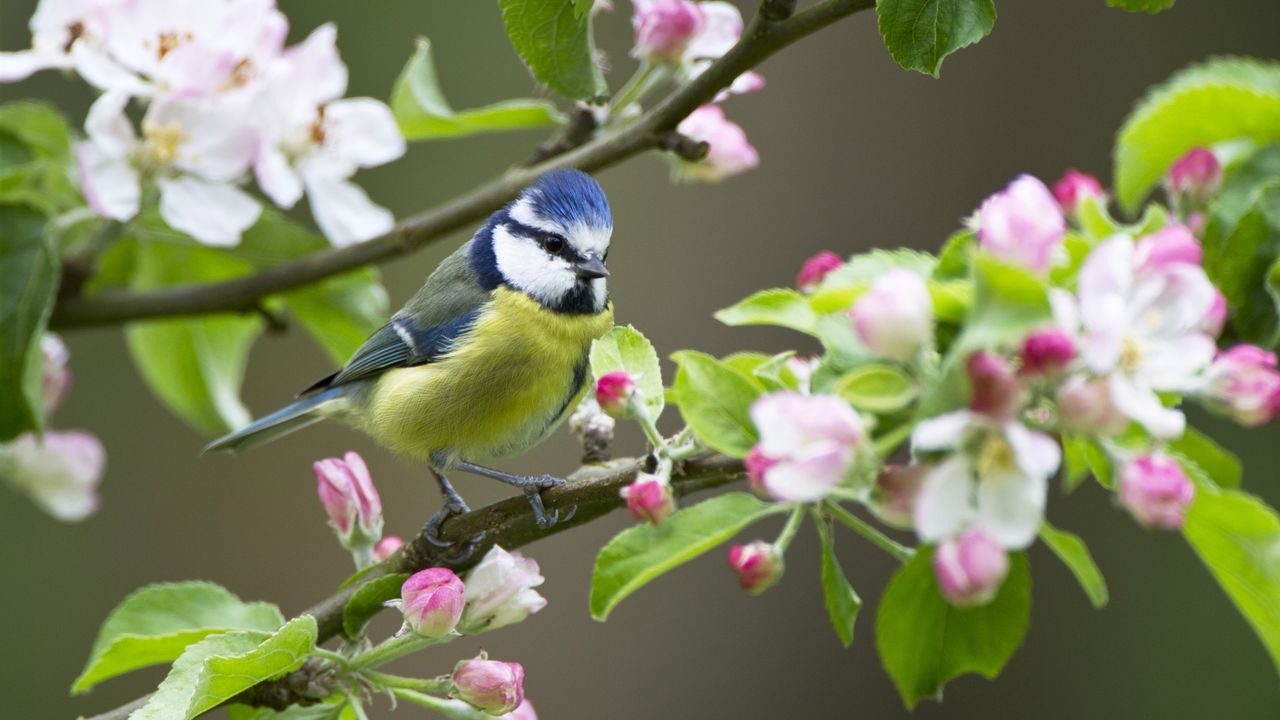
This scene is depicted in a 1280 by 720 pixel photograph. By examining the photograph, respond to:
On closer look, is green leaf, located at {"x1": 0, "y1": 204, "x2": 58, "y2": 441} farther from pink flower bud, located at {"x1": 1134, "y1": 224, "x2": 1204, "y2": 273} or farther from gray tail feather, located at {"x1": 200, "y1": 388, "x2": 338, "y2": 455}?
pink flower bud, located at {"x1": 1134, "y1": 224, "x2": 1204, "y2": 273}

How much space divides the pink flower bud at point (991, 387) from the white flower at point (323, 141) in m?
1.08

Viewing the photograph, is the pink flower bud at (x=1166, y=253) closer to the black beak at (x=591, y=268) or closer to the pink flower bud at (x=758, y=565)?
the pink flower bud at (x=758, y=565)

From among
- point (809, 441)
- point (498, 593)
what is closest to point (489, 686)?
point (498, 593)

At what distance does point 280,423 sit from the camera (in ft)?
6.47

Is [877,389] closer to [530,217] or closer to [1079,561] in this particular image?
[1079,561]

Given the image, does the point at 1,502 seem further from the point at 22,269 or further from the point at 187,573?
the point at 22,269

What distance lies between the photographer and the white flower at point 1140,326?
78 cm

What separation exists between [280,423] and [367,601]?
0.85 meters

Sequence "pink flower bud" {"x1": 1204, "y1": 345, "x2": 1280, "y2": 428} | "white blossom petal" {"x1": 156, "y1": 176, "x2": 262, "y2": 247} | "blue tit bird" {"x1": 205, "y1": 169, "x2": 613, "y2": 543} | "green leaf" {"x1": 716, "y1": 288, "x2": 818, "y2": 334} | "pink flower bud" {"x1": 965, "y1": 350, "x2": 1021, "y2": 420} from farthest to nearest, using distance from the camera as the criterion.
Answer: "blue tit bird" {"x1": 205, "y1": 169, "x2": 613, "y2": 543} < "white blossom petal" {"x1": 156, "y1": 176, "x2": 262, "y2": 247} < "green leaf" {"x1": 716, "y1": 288, "x2": 818, "y2": 334} < "pink flower bud" {"x1": 1204, "y1": 345, "x2": 1280, "y2": 428} < "pink flower bud" {"x1": 965, "y1": 350, "x2": 1021, "y2": 420}

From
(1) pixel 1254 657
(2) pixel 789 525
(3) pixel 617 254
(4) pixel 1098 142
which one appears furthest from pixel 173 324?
(1) pixel 1254 657

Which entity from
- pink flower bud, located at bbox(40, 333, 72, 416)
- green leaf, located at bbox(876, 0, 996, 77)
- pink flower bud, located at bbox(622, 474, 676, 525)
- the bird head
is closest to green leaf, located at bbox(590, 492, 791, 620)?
pink flower bud, located at bbox(622, 474, 676, 525)

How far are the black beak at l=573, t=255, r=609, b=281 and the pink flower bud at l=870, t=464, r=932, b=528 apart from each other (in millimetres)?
987

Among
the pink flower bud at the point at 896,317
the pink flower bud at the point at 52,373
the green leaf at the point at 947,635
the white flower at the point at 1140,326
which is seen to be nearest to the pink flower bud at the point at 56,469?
the pink flower bud at the point at 52,373

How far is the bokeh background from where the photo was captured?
334cm
